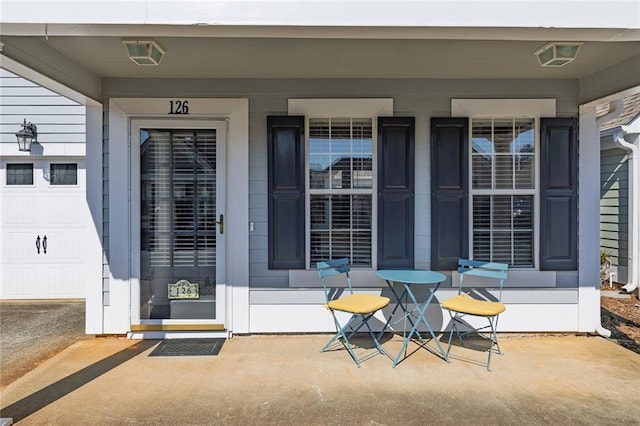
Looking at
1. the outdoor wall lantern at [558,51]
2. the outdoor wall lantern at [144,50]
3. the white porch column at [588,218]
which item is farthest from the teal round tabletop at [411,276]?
the outdoor wall lantern at [144,50]

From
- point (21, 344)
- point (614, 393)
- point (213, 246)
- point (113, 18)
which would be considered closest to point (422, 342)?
point (614, 393)

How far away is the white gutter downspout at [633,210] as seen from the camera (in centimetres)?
528

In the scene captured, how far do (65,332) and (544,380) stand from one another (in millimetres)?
4457

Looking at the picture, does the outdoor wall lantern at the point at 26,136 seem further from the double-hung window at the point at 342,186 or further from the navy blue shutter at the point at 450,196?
the navy blue shutter at the point at 450,196

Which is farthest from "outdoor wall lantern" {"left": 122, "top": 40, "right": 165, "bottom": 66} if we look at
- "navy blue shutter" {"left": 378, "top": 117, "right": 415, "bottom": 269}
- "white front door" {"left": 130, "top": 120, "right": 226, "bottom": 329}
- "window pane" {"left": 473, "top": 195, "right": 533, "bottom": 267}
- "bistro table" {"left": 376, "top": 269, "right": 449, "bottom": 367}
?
"window pane" {"left": 473, "top": 195, "right": 533, "bottom": 267}

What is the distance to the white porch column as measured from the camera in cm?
366

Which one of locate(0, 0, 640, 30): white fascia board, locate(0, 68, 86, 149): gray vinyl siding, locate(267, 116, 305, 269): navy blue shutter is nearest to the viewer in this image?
locate(0, 0, 640, 30): white fascia board

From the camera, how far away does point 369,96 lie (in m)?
3.64

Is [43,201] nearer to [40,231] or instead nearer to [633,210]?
[40,231]

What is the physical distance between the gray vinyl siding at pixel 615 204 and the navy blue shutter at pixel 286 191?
17.3 feet

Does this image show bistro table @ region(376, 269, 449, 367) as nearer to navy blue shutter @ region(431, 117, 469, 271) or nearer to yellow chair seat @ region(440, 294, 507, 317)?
yellow chair seat @ region(440, 294, 507, 317)

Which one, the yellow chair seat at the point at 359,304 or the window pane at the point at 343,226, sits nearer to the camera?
the yellow chair seat at the point at 359,304

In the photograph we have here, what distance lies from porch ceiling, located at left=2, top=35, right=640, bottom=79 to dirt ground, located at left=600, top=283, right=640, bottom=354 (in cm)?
263

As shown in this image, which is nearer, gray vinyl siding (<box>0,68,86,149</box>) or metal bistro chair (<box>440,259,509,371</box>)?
metal bistro chair (<box>440,259,509,371</box>)
